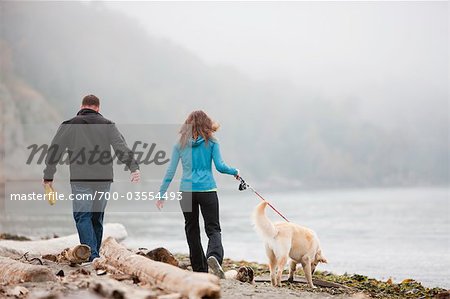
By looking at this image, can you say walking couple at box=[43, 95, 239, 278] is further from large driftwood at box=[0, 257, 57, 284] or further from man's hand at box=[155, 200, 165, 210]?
large driftwood at box=[0, 257, 57, 284]

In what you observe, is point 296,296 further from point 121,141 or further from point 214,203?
point 121,141

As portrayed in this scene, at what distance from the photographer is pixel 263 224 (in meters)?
8.84

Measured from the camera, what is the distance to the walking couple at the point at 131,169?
883cm

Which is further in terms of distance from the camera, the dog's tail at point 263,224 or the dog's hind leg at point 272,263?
the dog's hind leg at point 272,263

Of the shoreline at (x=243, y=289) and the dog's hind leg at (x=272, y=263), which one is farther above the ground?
the dog's hind leg at (x=272, y=263)

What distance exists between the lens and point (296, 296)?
770 cm

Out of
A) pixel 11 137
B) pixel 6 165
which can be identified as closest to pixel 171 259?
pixel 6 165

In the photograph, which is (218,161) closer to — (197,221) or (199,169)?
(199,169)

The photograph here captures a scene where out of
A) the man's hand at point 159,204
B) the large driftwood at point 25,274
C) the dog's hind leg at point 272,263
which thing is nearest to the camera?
the large driftwood at point 25,274

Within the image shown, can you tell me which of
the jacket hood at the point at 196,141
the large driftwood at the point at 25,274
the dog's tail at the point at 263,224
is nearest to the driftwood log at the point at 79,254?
the large driftwood at the point at 25,274

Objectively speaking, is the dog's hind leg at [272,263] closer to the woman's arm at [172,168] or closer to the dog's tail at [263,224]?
the dog's tail at [263,224]

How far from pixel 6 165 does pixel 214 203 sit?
12808cm

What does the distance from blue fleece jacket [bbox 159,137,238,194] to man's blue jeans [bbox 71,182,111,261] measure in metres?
1.21

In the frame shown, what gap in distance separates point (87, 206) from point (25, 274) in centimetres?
218
